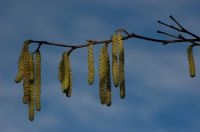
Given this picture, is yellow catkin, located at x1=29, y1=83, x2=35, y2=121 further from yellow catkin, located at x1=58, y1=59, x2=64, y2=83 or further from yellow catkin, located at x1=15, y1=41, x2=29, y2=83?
yellow catkin, located at x1=58, y1=59, x2=64, y2=83

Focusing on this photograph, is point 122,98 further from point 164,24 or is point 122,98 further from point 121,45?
point 164,24

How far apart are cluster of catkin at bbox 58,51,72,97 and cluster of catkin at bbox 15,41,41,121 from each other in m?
0.31

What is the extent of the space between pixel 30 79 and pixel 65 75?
0.47m

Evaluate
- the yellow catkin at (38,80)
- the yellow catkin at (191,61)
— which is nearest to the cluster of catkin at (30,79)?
the yellow catkin at (38,80)

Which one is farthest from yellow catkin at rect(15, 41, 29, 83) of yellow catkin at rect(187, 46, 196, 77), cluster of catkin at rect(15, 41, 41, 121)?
yellow catkin at rect(187, 46, 196, 77)

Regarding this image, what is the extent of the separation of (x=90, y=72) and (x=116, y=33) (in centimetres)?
77

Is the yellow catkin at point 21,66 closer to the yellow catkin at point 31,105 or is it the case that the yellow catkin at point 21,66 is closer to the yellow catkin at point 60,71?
the yellow catkin at point 31,105

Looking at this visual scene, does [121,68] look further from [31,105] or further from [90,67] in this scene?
[31,105]

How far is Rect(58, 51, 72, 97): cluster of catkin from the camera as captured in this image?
317 inches

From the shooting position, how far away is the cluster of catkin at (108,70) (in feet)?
25.0

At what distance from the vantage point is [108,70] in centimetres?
784

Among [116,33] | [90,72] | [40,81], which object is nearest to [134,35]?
[116,33]

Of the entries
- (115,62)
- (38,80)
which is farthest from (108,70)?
(38,80)

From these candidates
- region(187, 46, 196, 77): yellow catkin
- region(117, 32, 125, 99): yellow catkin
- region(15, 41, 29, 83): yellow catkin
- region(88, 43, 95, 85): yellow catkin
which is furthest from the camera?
region(187, 46, 196, 77): yellow catkin
